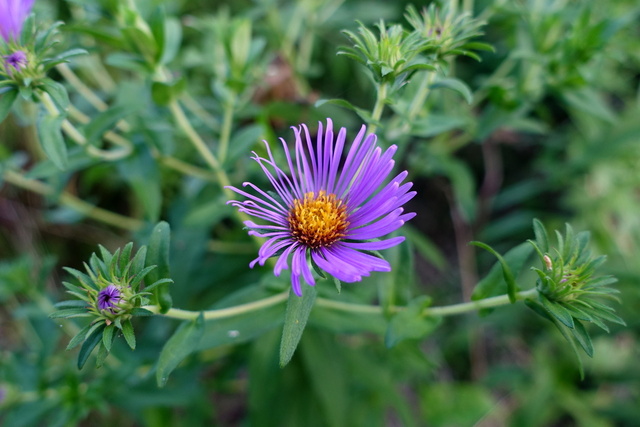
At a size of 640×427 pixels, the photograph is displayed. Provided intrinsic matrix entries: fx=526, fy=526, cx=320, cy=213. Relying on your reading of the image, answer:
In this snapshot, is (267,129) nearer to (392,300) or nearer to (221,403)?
(392,300)

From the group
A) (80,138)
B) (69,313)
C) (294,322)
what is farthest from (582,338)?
(80,138)

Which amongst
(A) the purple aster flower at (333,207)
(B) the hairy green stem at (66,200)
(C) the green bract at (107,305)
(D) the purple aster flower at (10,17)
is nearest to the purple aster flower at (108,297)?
(C) the green bract at (107,305)

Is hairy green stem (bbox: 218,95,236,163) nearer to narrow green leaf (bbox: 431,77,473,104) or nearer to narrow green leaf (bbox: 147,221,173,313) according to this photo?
narrow green leaf (bbox: 147,221,173,313)

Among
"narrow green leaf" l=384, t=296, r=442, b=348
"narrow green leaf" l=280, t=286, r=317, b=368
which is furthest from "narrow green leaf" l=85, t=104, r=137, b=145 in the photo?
"narrow green leaf" l=384, t=296, r=442, b=348

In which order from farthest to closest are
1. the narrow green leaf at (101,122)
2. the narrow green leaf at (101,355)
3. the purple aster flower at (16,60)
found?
the narrow green leaf at (101,122)
the purple aster flower at (16,60)
the narrow green leaf at (101,355)

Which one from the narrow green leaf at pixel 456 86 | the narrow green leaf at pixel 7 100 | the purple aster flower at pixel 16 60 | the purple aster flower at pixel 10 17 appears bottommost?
the narrow green leaf at pixel 7 100

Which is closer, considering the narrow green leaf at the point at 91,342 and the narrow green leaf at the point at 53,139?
the narrow green leaf at the point at 91,342

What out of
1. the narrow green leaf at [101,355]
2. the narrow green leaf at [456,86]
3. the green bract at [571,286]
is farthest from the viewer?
the narrow green leaf at [456,86]

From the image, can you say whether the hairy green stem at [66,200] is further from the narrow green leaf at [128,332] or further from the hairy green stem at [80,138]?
the narrow green leaf at [128,332]
